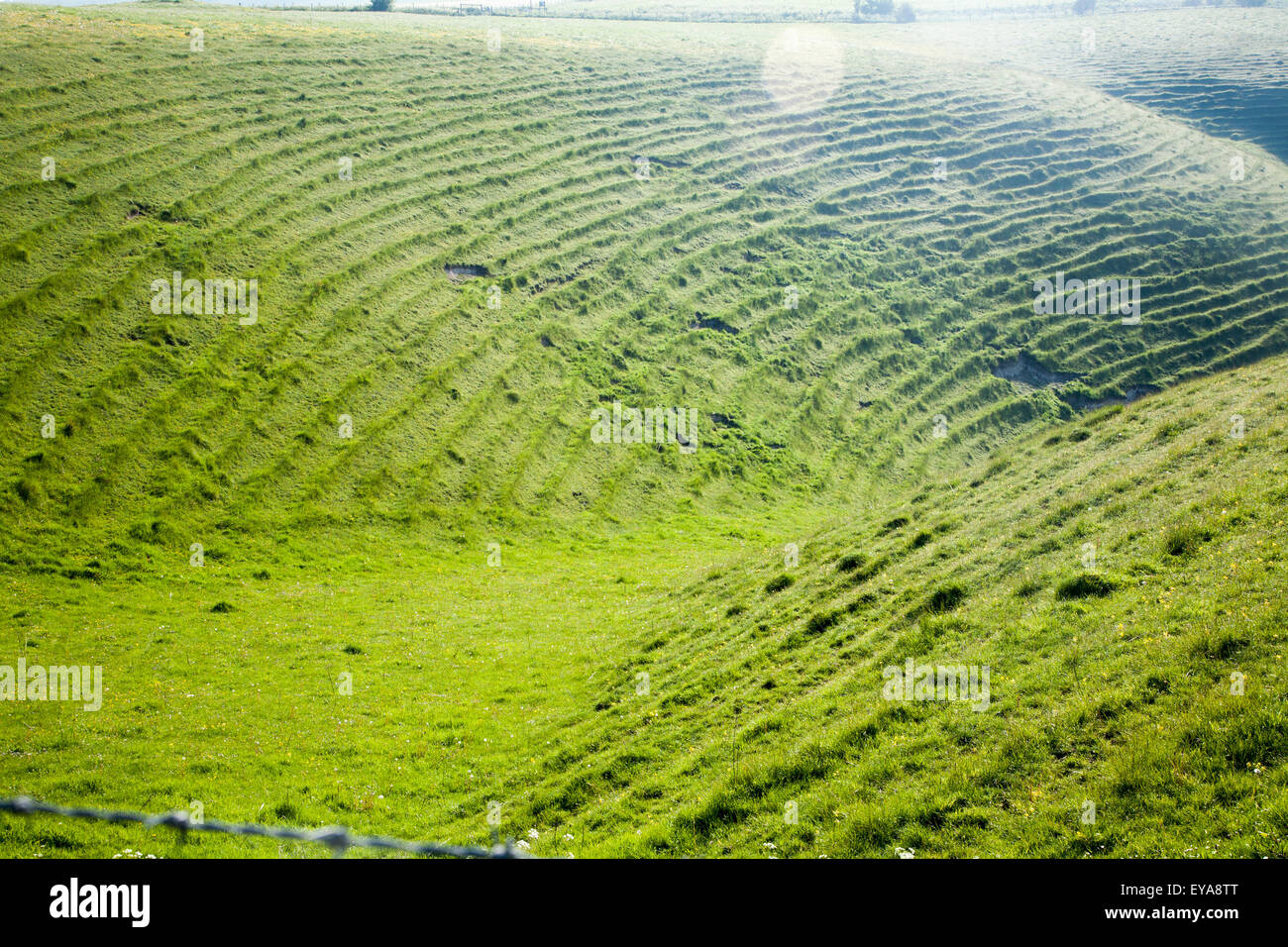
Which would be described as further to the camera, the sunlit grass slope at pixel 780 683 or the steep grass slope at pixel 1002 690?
the sunlit grass slope at pixel 780 683

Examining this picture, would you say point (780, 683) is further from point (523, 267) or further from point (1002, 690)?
point (523, 267)

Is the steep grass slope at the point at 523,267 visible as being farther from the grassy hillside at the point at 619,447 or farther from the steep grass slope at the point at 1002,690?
the steep grass slope at the point at 1002,690

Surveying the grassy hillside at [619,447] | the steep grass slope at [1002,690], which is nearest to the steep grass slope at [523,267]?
the grassy hillside at [619,447]

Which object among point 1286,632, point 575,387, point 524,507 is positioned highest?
point 1286,632

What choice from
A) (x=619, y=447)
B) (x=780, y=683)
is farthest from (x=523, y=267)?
(x=780, y=683)

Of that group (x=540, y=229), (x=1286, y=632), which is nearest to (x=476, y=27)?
(x=540, y=229)

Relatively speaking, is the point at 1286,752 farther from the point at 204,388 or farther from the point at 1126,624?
the point at 204,388

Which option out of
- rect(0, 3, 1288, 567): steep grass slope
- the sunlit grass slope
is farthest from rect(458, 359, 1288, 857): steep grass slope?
rect(0, 3, 1288, 567): steep grass slope

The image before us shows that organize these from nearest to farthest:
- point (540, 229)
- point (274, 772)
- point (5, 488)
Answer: point (274, 772) < point (5, 488) < point (540, 229)
